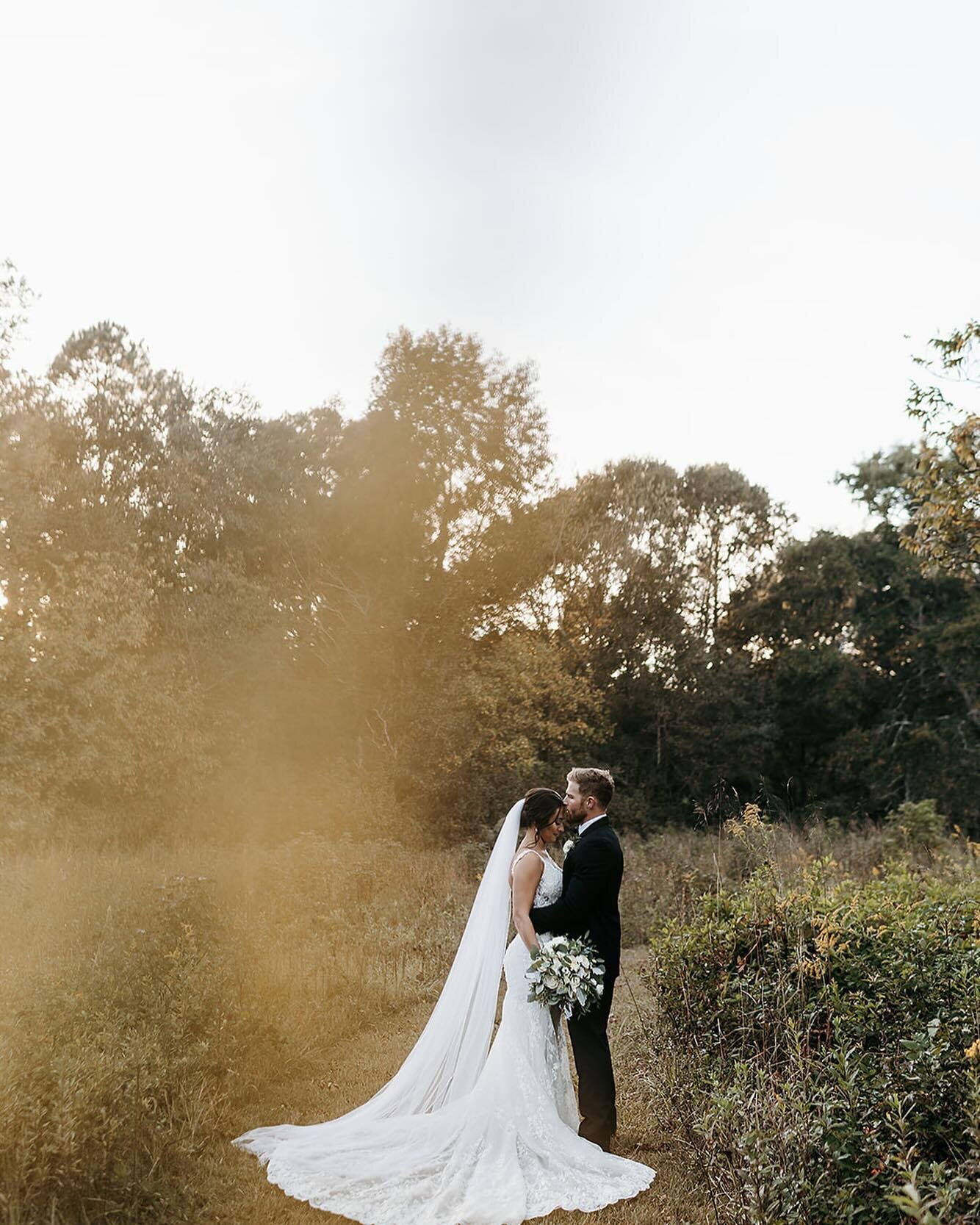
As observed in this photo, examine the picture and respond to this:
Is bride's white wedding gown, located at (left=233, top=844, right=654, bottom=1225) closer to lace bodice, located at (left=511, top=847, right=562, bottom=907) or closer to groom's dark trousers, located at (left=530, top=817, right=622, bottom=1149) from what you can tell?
lace bodice, located at (left=511, top=847, right=562, bottom=907)

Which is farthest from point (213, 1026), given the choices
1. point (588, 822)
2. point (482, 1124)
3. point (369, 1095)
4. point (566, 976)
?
point (588, 822)

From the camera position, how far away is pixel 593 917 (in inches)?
199

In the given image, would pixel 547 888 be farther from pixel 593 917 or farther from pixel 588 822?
pixel 588 822

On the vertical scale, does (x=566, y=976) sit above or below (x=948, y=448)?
below

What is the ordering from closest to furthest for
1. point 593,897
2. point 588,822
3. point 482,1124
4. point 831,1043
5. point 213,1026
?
1. point 831,1043
2. point 482,1124
3. point 593,897
4. point 588,822
5. point 213,1026

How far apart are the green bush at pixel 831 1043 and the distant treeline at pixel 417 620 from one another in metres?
10.9

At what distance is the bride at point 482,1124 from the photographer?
13.7ft

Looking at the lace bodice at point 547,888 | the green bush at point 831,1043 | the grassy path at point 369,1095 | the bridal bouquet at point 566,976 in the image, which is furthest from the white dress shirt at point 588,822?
the grassy path at point 369,1095

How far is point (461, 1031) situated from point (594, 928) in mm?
956

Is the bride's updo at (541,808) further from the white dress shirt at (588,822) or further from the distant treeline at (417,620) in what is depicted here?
the distant treeline at (417,620)

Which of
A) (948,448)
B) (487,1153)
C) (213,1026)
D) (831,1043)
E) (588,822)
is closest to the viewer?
(831,1043)

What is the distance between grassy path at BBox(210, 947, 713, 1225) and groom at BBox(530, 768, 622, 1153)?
341 millimetres

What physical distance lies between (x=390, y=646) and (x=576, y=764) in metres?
5.11

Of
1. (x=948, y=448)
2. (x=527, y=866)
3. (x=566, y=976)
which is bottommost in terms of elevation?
(x=566, y=976)
